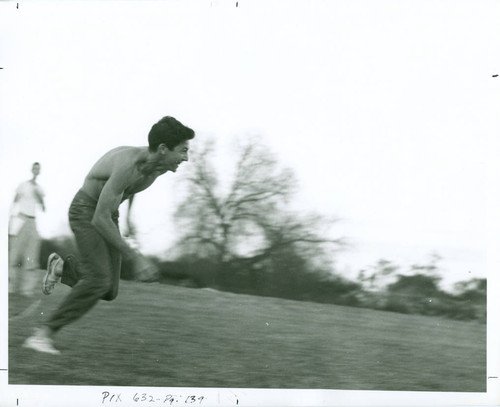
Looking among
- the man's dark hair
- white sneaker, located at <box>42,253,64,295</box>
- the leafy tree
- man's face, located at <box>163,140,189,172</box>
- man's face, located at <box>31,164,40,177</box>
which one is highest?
A: the man's dark hair

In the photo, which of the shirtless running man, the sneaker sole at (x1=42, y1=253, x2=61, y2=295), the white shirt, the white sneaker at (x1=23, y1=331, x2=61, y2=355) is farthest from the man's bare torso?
the white sneaker at (x1=23, y1=331, x2=61, y2=355)

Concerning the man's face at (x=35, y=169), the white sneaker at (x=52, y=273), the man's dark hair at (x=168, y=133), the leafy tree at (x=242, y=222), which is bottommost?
the white sneaker at (x=52, y=273)

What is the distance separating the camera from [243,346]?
17.2 feet

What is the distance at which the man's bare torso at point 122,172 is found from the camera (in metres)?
5.24

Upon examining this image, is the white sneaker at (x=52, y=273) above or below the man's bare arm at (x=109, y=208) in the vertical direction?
below

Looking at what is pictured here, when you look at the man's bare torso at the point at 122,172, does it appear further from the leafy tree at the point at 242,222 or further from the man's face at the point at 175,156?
the leafy tree at the point at 242,222

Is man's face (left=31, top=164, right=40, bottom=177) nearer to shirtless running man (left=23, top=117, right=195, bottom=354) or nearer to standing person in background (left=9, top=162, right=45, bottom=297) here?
standing person in background (left=9, top=162, right=45, bottom=297)

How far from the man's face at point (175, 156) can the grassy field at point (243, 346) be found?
25.3 inches

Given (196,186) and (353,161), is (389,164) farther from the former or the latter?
(196,186)

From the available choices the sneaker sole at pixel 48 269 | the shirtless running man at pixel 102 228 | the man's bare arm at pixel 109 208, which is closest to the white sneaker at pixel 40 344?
the shirtless running man at pixel 102 228

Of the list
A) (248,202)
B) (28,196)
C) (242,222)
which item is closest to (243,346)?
(242,222)

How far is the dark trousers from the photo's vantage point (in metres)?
5.23

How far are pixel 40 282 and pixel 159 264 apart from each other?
2.10 ft

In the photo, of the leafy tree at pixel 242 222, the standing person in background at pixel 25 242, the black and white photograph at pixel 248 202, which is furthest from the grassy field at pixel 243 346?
the leafy tree at pixel 242 222
